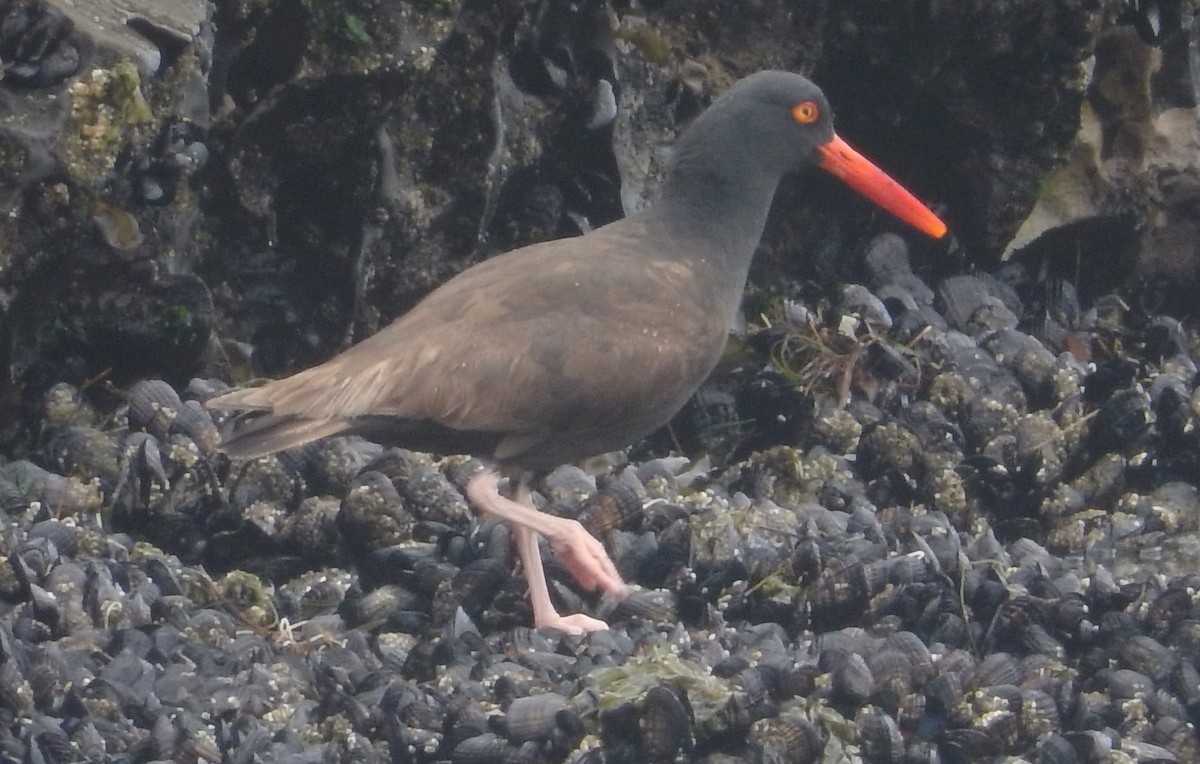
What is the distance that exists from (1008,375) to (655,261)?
1.84 meters

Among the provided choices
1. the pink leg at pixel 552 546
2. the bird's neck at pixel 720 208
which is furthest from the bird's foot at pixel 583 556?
the bird's neck at pixel 720 208

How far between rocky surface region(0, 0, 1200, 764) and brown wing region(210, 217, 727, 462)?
1.56ft

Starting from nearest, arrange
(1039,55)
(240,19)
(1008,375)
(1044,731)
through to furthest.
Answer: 1. (1044,731)
2. (240,19)
3. (1008,375)
4. (1039,55)

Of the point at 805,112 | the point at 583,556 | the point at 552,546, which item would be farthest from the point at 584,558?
the point at 805,112

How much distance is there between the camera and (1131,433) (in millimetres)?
5480

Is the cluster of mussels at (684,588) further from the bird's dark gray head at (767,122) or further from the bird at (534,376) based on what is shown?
the bird's dark gray head at (767,122)

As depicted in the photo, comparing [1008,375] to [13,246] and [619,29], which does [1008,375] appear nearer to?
[619,29]

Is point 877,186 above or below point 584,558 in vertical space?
above

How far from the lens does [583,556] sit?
430cm

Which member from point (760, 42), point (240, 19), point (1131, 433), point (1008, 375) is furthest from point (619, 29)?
point (1131, 433)

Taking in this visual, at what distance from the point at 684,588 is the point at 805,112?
5.15 feet

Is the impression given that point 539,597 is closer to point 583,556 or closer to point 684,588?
point 583,556

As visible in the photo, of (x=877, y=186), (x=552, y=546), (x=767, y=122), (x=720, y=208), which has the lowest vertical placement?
(x=552, y=546)

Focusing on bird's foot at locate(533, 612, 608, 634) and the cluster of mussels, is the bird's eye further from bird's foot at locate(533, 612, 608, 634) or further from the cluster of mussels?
bird's foot at locate(533, 612, 608, 634)
